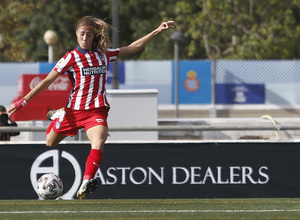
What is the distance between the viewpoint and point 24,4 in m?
37.6

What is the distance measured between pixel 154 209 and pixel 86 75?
183 cm

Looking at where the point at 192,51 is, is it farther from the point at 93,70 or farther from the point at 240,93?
the point at 93,70

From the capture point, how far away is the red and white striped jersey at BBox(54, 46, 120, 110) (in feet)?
27.9

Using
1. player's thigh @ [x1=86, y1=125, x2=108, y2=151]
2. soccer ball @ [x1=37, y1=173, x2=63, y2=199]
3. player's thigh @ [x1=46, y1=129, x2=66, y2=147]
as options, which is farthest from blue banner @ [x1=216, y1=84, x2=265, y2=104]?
player's thigh @ [x1=86, y1=125, x2=108, y2=151]

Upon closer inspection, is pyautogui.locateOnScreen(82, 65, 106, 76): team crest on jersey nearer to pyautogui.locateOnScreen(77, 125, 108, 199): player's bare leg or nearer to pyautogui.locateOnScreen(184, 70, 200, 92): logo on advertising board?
pyautogui.locateOnScreen(77, 125, 108, 199): player's bare leg

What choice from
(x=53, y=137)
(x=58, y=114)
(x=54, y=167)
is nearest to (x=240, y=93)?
(x=54, y=167)

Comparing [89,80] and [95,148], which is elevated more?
[89,80]

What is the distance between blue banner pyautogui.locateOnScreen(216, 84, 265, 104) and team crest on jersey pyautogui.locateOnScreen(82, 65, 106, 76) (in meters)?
19.6

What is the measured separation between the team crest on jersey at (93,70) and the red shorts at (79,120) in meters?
0.39

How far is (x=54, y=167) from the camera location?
11102mm

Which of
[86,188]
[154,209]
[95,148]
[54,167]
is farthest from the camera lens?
[54,167]

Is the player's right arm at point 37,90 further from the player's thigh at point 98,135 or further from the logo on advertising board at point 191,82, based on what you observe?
the logo on advertising board at point 191,82

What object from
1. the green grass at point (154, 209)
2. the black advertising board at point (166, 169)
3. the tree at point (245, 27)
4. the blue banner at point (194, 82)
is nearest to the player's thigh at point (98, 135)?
the green grass at point (154, 209)

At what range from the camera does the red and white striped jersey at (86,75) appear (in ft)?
27.9
